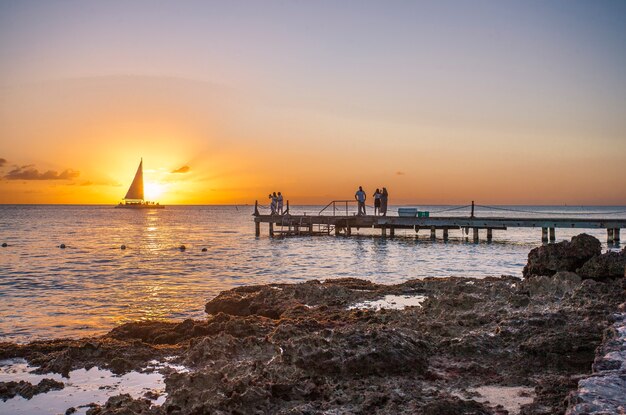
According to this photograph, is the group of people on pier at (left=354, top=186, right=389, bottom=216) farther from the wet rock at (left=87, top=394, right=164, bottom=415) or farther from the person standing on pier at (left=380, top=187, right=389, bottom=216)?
the wet rock at (left=87, top=394, right=164, bottom=415)

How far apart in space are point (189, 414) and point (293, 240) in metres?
31.7

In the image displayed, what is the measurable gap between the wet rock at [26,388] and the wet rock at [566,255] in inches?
402

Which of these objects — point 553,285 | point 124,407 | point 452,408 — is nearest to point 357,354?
point 452,408

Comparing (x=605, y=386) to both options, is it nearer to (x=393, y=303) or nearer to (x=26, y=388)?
(x=26, y=388)

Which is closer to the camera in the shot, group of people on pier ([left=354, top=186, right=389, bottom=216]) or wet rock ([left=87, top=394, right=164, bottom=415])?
wet rock ([left=87, top=394, right=164, bottom=415])

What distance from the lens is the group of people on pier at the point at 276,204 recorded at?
133ft

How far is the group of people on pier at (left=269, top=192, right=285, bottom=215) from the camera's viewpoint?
133 feet

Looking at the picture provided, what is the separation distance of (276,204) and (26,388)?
35345 millimetres

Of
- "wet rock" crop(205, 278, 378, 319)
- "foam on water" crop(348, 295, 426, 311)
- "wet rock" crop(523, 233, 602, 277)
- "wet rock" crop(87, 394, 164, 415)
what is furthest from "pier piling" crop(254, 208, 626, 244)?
"wet rock" crop(87, 394, 164, 415)

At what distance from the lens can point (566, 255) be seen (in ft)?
40.3

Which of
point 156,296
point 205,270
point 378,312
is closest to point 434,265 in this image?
point 205,270

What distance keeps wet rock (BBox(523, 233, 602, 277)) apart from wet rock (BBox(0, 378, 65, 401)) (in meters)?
10.2

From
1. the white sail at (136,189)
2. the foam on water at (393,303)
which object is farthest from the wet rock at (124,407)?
the white sail at (136,189)

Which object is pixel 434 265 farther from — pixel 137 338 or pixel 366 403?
pixel 366 403
